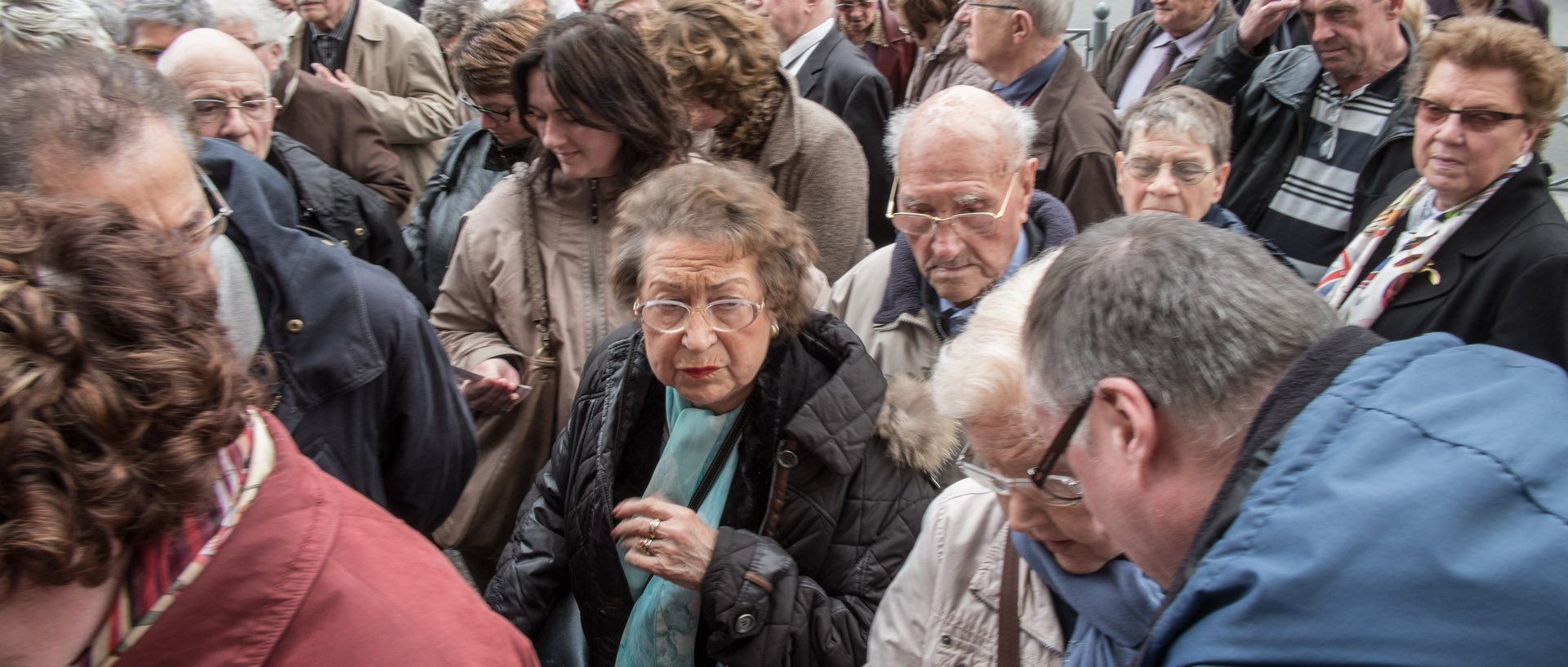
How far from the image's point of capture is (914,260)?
2.89m

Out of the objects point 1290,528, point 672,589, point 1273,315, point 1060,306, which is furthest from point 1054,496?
point 672,589

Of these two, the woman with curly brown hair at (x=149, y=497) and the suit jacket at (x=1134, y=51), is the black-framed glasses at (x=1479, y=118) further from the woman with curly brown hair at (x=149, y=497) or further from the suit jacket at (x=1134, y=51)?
the woman with curly brown hair at (x=149, y=497)

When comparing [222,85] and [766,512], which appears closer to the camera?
[766,512]

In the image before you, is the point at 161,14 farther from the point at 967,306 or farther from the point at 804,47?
the point at 967,306

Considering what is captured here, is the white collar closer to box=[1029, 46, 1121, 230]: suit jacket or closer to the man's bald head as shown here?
box=[1029, 46, 1121, 230]: suit jacket

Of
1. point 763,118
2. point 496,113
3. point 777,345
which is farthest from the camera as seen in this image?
point 496,113

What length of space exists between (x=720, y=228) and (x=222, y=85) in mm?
1804

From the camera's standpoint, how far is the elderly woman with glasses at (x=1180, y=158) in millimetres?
3293

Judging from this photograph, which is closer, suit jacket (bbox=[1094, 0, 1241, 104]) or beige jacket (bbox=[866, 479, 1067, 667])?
beige jacket (bbox=[866, 479, 1067, 667])

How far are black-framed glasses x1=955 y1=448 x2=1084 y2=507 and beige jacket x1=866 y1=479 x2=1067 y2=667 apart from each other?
0.14 metres

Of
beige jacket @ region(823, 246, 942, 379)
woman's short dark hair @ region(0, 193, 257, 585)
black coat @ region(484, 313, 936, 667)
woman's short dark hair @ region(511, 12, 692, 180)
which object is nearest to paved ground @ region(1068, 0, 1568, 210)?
beige jacket @ region(823, 246, 942, 379)

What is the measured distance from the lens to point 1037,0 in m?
3.95

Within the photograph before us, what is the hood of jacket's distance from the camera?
2.84m

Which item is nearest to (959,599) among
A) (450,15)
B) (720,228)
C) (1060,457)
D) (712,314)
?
(1060,457)
